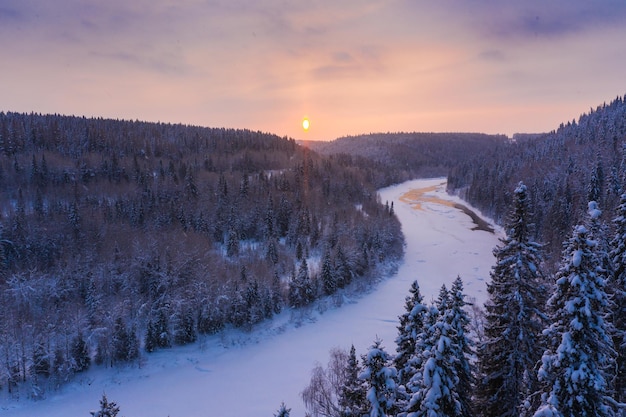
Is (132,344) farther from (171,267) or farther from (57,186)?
(57,186)

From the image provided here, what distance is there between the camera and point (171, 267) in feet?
212

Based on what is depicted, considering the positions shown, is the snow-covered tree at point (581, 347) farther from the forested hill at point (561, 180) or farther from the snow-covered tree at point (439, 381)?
the forested hill at point (561, 180)

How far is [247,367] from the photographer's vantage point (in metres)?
49.3

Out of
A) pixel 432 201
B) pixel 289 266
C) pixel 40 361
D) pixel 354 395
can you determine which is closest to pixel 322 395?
pixel 354 395

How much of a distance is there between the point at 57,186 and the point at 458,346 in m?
125

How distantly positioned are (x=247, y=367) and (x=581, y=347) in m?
44.7

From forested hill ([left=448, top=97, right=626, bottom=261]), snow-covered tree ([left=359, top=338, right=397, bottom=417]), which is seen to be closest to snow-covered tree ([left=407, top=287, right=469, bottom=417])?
snow-covered tree ([left=359, top=338, right=397, bottom=417])

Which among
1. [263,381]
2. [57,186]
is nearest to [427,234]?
[263,381]

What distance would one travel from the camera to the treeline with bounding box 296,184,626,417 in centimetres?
1168

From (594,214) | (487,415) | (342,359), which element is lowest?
(342,359)

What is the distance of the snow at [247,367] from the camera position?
1635 inches

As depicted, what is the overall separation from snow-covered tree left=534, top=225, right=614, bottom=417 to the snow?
24.4m

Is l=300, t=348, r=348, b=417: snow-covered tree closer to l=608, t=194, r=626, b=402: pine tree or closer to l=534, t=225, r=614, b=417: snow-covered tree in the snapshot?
l=608, t=194, r=626, b=402: pine tree

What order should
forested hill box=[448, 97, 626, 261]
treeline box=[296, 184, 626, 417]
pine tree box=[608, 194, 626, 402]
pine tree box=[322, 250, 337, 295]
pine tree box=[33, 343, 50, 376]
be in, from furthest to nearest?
1. forested hill box=[448, 97, 626, 261]
2. pine tree box=[322, 250, 337, 295]
3. pine tree box=[33, 343, 50, 376]
4. pine tree box=[608, 194, 626, 402]
5. treeline box=[296, 184, 626, 417]
